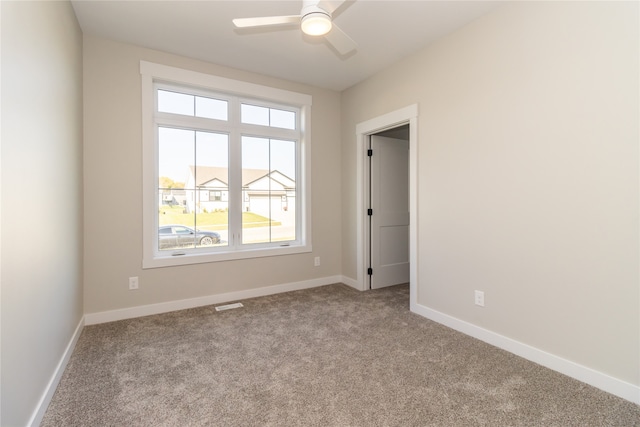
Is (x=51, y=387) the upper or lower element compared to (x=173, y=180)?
lower

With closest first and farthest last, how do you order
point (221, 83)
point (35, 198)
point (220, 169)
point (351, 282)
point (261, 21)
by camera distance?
point (35, 198), point (261, 21), point (221, 83), point (220, 169), point (351, 282)

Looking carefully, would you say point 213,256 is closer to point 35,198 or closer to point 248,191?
point 248,191

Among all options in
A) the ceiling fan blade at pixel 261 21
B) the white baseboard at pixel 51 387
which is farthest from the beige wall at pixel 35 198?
the ceiling fan blade at pixel 261 21

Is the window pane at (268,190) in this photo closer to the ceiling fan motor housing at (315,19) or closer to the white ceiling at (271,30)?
the white ceiling at (271,30)

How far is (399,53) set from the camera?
313 cm

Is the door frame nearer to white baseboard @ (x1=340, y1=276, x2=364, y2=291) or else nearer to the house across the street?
white baseboard @ (x1=340, y1=276, x2=364, y2=291)

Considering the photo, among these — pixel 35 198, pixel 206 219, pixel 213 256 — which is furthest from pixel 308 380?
pixel 206 219

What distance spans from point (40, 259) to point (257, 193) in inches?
92.4

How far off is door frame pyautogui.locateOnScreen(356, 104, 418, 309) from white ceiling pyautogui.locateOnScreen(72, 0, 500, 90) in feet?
1.99

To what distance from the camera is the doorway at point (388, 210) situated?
399cm

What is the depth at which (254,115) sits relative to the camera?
3.77m

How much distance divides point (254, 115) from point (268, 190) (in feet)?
3.10

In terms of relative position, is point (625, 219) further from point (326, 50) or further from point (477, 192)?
point (326, 50)

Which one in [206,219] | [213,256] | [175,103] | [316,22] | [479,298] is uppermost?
[175,103]
